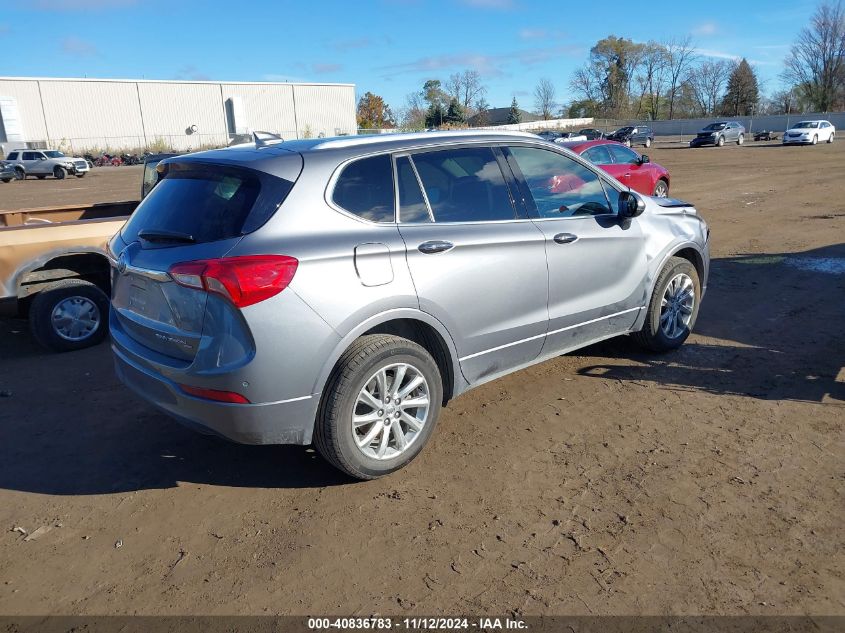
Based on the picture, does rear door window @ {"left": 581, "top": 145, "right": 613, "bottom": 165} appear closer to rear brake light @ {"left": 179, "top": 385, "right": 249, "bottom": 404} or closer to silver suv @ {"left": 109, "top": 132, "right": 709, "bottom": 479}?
silver suv @ {"left": 109, "top": 132, "right": 709, "bottom": 479}

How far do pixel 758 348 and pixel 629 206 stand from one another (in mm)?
1906

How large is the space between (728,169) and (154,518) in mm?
27308

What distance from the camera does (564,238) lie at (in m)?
4.48

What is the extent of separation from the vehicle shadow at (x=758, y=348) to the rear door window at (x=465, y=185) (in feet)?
5.79

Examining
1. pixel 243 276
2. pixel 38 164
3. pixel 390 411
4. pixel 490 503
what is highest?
pixel 38 164

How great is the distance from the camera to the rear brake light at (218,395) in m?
3.24

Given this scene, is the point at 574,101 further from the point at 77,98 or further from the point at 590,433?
the point at 590,433

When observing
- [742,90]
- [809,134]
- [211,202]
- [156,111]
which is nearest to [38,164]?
[156,111]

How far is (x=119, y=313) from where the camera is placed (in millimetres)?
3945

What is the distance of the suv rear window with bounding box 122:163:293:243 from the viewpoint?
3369mm

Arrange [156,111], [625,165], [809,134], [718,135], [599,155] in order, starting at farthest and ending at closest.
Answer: [156,111]
[718,135]
[809,134]
[625,165]
[599,155]

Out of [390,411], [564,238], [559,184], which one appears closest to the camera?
[390,411]

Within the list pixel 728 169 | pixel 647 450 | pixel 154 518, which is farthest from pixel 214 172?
pixel 728 169

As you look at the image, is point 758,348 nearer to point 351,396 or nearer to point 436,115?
point 351,396
